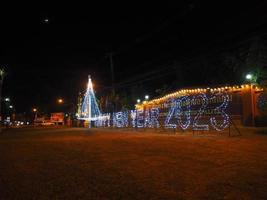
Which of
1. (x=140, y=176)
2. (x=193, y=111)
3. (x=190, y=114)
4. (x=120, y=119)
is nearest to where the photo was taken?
(x=140, y=176)

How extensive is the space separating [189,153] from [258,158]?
2.45m

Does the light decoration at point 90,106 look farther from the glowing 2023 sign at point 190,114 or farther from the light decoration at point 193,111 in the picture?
the glowing 2023 sign at point 190,114

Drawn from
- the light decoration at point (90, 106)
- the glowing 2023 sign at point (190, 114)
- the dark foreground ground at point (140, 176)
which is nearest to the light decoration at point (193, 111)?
the glowing 2023 sign at point (190, 114)

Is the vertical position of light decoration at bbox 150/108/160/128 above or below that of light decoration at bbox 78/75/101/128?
below

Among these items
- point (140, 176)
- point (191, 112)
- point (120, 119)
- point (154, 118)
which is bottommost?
point (140, 176)

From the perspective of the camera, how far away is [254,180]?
750 cm

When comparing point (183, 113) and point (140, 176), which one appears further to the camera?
point (183, 113)

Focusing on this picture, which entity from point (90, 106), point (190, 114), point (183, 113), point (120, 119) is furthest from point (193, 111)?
point (90, 106)

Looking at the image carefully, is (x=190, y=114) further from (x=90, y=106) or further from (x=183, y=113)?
(x=90, y=106)

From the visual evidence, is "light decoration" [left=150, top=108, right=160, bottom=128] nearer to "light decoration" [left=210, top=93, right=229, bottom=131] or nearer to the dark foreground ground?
"light decoration" [left=210, top=93, right=229, bottom=131]

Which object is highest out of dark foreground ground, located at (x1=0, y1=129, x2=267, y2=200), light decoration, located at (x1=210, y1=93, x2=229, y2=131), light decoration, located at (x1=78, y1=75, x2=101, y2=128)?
light decoration, located at (x1=78, y1=75, x2=101, y2=128)

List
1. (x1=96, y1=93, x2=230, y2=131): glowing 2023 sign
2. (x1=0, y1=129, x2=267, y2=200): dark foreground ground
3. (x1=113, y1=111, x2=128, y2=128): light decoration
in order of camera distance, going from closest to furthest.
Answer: (x1=0, y1=129, x2=267, y2=200): dark foreground ground
(x1=96, y1=93, x2=230, y2=131): glowing 2023 sign
(x1=113, y1=111, x2=128, y2=128): light decoration

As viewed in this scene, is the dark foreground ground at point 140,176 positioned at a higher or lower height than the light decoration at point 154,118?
lower

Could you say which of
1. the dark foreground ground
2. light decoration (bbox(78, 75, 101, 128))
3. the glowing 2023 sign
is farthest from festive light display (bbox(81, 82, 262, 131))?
the dark foreground ground
